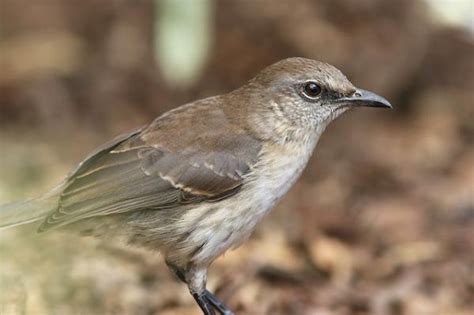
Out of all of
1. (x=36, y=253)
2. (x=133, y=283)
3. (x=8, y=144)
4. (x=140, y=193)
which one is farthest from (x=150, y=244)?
(x=8, y=144)

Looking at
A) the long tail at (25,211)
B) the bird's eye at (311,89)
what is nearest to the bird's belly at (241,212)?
the bird's eye at (311,89)

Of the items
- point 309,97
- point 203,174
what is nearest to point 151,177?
point 203,174

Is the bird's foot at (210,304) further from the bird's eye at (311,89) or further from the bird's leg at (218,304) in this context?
the bird's eye at (311,89)

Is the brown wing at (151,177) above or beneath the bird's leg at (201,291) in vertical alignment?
above

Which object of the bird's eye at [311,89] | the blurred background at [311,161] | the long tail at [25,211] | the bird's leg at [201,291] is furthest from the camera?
the blurred background at [311,161]

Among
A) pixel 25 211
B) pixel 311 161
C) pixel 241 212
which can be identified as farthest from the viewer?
pixel 311 161

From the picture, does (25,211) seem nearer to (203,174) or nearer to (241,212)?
(203,174)

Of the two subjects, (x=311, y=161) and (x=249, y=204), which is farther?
(x=311, y=161)

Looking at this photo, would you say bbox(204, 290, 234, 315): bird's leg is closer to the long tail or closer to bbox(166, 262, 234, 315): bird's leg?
bbox(166, 262, 234, 315): bird's leg
